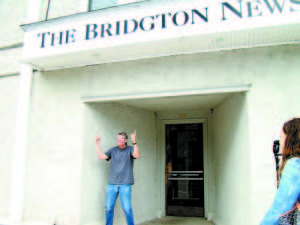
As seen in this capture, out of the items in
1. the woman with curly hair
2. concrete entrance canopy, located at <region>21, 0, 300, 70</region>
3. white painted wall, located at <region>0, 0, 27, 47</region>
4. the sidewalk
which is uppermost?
white painted wall, located at <region>0, 0, 27, 47</region>

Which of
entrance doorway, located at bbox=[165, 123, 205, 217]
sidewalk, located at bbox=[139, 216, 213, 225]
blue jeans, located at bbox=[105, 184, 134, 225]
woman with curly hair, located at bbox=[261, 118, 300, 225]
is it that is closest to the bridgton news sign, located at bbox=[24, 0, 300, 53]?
woman with curly hair, located at bbox=[261, 118, 300, 225]

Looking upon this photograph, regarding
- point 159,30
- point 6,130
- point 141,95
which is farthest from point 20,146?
point 159,30

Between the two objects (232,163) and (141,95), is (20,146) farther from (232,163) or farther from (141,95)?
(232,163)

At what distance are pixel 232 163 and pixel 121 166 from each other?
1923 millimetres

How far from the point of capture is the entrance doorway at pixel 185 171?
21.3 feet

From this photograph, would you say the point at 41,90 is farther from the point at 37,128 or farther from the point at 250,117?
the point at 250,117

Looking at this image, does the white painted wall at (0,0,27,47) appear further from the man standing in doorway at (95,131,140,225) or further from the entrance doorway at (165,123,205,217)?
the entrance doorway at (165,123,205,217)

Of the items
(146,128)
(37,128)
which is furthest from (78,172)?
(146,128)

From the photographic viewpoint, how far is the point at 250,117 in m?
3.90

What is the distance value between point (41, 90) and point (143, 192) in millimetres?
3059

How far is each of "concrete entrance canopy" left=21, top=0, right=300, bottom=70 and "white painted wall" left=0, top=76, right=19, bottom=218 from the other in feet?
3.65

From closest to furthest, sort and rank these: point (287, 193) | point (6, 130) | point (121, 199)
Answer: point (287, 193)
point (121, 199)
point (6, 130)

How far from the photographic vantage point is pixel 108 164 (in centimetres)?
535

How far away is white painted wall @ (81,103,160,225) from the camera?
4.80m
